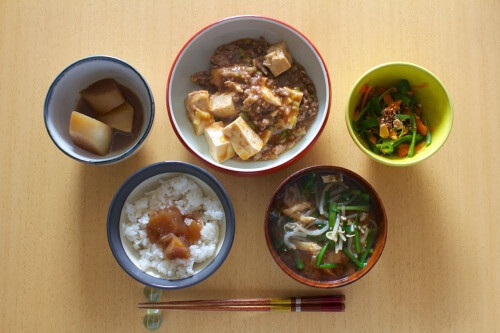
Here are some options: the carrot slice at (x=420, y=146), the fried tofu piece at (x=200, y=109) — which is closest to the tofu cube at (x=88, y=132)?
the fried tofu piece at (x=200, y=109)

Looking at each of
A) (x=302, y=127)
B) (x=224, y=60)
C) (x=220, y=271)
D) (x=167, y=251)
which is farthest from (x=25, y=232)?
(x=302, y=127)

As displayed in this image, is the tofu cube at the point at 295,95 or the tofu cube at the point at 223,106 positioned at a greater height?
the tofu cube at the point at 295,95

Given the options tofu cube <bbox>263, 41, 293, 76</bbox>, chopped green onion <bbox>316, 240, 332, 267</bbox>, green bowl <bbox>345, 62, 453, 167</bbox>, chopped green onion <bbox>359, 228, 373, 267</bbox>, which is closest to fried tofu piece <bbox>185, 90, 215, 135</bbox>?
tofu cube <bbox>263, 41, 293, 76</bbox>

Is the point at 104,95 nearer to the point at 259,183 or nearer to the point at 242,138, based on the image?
the point at 242,138

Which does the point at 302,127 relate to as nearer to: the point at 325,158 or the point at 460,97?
the point at 325,158

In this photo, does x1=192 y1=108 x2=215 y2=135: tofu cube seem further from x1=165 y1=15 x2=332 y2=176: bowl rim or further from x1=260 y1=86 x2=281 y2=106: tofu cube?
x1=260 y1=86 x2=281 y2=106: tofu cube

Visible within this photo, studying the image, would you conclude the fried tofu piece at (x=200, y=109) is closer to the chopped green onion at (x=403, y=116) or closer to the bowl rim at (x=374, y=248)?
the bowl rim at (x=374, y=248)
